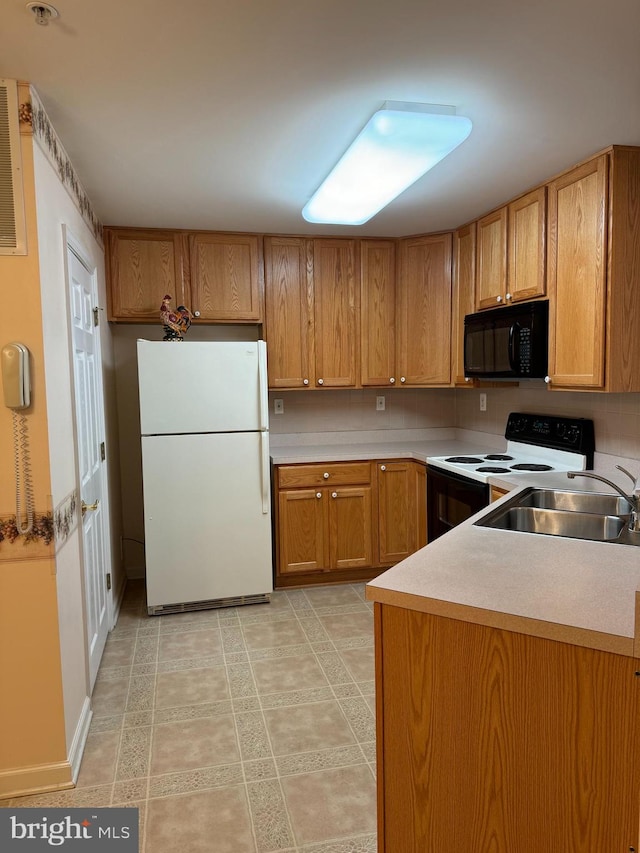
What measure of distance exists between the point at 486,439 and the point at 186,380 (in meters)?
2.04

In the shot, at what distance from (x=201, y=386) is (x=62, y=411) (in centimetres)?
124

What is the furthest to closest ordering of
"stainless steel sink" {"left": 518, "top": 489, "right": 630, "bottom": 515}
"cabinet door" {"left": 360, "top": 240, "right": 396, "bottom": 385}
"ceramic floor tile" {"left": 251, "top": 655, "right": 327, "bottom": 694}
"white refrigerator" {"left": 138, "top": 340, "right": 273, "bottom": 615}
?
"cabinet door" {"left": 360, "top": 240, "right": 396, "bottom": 385}, "white refrigerator" {"left": 138, "top": 340, "right": 273, "bottom": 615}, "ceramic floor tile" {"left": 251, "top": 655, "right": 327, "bottom": 694}, "stainless steel sink" {"left": 518, "top": 489, "right": 630, "bottom": 515}

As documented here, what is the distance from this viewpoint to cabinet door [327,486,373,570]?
3691 mm

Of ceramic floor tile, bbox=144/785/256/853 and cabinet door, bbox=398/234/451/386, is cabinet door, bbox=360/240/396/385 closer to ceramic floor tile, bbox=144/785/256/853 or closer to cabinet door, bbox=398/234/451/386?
cabinet door, bbox=398/234/451/386

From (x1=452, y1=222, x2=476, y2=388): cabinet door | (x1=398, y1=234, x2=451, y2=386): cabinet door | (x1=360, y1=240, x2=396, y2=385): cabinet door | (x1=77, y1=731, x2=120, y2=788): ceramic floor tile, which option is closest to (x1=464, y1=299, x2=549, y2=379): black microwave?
(x1=452, y1=222, x2=476, y2=388): cabinet door

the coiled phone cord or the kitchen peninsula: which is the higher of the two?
the coiled phone cord

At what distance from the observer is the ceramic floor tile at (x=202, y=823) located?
169cm

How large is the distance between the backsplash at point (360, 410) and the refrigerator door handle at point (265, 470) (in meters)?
0.68

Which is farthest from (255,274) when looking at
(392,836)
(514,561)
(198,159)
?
(392,836)

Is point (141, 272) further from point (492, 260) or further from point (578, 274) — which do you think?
point (578, 274)

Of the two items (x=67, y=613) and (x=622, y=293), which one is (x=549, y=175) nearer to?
(x=622, y=293)

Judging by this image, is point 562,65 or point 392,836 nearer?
point 392,836

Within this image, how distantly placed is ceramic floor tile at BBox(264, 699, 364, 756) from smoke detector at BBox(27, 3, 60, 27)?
2361 millimetres

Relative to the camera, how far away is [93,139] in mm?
2209
